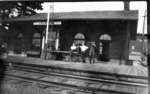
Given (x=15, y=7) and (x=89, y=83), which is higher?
(x=15, y=7)

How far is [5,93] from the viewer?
2318 mm

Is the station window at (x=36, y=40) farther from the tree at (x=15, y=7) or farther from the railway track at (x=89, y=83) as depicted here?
the tree at (x=15, y=7)

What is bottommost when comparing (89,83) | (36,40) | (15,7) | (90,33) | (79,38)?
(89,83)

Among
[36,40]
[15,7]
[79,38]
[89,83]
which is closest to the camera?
[15,7]

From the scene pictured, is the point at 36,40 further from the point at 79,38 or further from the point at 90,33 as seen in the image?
the point at 90,33

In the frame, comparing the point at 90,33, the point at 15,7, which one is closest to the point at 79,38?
the point at 90,33

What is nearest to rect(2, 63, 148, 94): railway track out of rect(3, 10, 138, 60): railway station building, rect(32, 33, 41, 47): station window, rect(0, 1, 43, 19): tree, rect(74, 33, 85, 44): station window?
rect(0, 1, 43, 19): tree

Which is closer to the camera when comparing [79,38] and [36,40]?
[79,38]

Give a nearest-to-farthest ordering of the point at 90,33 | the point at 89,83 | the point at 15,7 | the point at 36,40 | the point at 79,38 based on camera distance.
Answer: the point at 15,7 → the point at 89,83 → the point at 90,33 → the point at 79,38 → the point at 36,40

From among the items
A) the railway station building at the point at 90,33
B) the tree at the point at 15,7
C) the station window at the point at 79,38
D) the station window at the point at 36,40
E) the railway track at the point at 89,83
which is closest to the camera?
the tree at the point at 15,7

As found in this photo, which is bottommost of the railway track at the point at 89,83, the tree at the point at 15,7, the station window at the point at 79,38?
the railway track at the point at 89,83

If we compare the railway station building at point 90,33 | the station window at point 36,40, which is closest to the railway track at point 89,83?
the railway station building at point 90,33

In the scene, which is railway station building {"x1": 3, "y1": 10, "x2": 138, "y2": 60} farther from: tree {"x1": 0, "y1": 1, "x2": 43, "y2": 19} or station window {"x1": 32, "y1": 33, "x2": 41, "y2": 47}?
tree {"x1": 0, "y1": 1, "x2": 43, "y2": 19}

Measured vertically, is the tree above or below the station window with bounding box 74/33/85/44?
below
